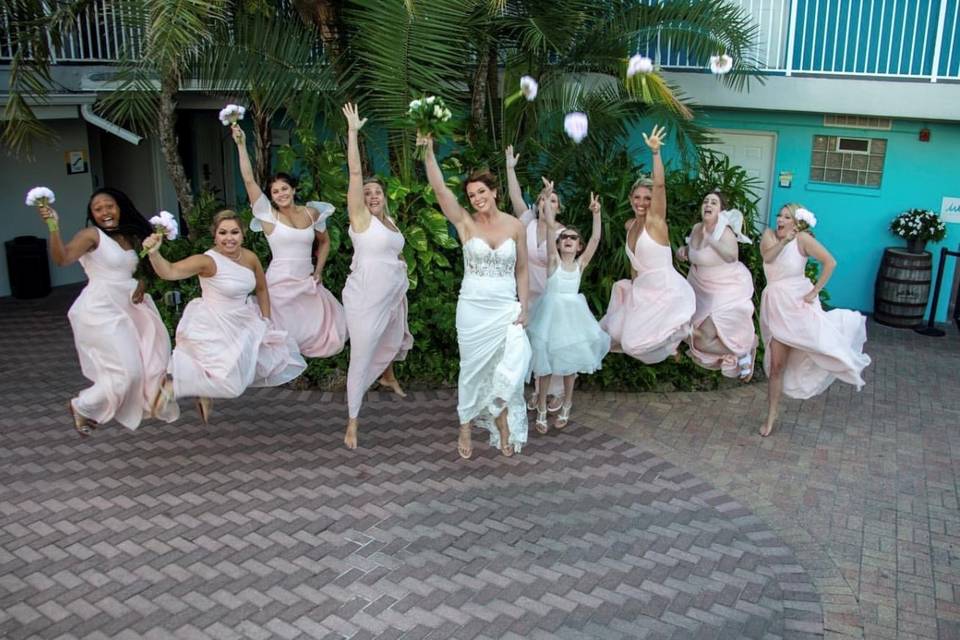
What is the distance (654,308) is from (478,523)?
241 centimetres

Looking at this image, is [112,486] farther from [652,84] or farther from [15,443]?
[652,84]

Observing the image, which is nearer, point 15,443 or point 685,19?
point 15,443

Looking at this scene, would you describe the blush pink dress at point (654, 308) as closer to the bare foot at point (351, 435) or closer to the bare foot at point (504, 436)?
the bare foot at point (504, 436)

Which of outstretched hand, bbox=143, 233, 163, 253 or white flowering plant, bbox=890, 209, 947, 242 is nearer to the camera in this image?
outstretched hand, bbox=143, 233, 163, 253

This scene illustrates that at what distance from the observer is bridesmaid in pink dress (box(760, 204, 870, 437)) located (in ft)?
22.5

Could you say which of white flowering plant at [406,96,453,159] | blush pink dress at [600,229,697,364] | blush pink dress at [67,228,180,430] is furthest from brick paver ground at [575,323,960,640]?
blush pink dress at [67,228,180,430]

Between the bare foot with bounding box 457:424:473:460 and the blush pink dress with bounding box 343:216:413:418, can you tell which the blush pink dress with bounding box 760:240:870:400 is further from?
the blush pink dress with bounding box 343:216:413:418

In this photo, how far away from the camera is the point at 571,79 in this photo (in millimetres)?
8898

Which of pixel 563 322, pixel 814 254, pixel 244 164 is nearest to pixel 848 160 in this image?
pixel 814 254

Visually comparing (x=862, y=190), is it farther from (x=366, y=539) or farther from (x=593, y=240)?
(x=366, y=539)

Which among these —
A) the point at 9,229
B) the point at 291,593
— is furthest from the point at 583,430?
the point at 9,229

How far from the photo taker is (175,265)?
620 cm

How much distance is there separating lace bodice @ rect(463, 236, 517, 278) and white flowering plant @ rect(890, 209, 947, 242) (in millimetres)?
6429

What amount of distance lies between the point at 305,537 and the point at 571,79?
532 centimetres
